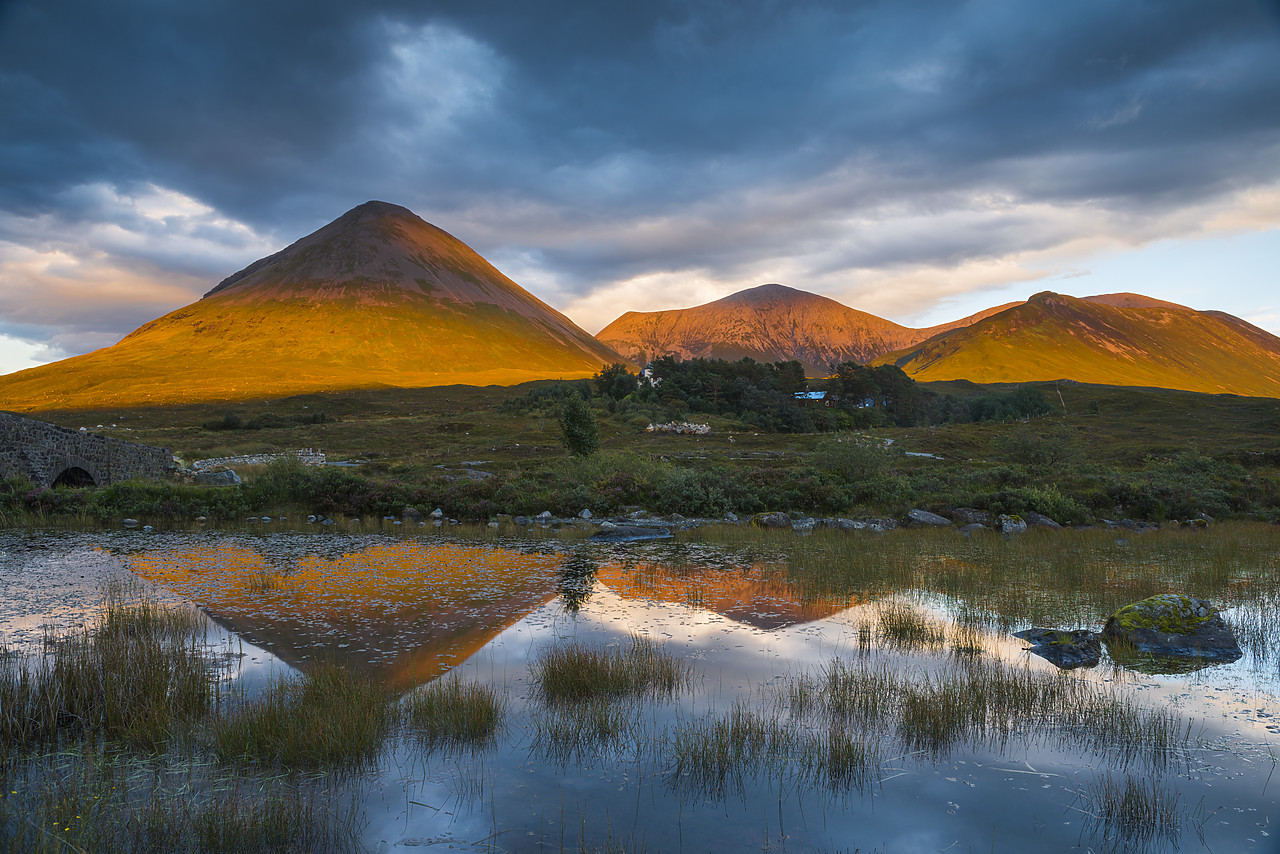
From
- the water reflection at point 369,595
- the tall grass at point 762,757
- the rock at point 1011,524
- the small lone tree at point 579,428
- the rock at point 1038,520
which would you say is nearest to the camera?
the tall grass at point 762,757

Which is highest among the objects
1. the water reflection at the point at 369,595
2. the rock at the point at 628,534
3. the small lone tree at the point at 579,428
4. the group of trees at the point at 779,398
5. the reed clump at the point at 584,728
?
the group of trees at the point at 779,398

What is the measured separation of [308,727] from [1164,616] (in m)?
11.8

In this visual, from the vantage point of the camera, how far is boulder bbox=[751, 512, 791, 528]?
23109 millimetres

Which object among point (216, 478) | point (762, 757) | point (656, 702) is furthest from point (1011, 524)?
point (216, 478)

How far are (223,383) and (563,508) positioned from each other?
15127 centimetres

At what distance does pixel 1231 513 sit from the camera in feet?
81.8

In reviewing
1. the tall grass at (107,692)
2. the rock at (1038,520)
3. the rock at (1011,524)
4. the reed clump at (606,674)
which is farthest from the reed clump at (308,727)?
the rock at (1038,520)

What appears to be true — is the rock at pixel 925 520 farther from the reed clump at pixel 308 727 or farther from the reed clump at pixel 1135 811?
the reed clump at pixel 308 727

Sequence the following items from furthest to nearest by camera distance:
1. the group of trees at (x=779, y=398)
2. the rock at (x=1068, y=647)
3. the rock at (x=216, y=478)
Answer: the group of trees at (x=779, y=398)
the rock at (x=216, y=478)
the rock at (x=1068, y=647)

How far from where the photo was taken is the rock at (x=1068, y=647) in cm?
Answer: 917

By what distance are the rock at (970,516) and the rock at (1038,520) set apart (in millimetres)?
1237

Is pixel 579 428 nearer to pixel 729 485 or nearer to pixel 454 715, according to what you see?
pixel 729 485

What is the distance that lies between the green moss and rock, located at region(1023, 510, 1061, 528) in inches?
538

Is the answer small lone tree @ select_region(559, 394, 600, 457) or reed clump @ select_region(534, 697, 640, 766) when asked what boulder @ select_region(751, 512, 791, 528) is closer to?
small lone tree @ select_region(559, 394, 600, 457)
